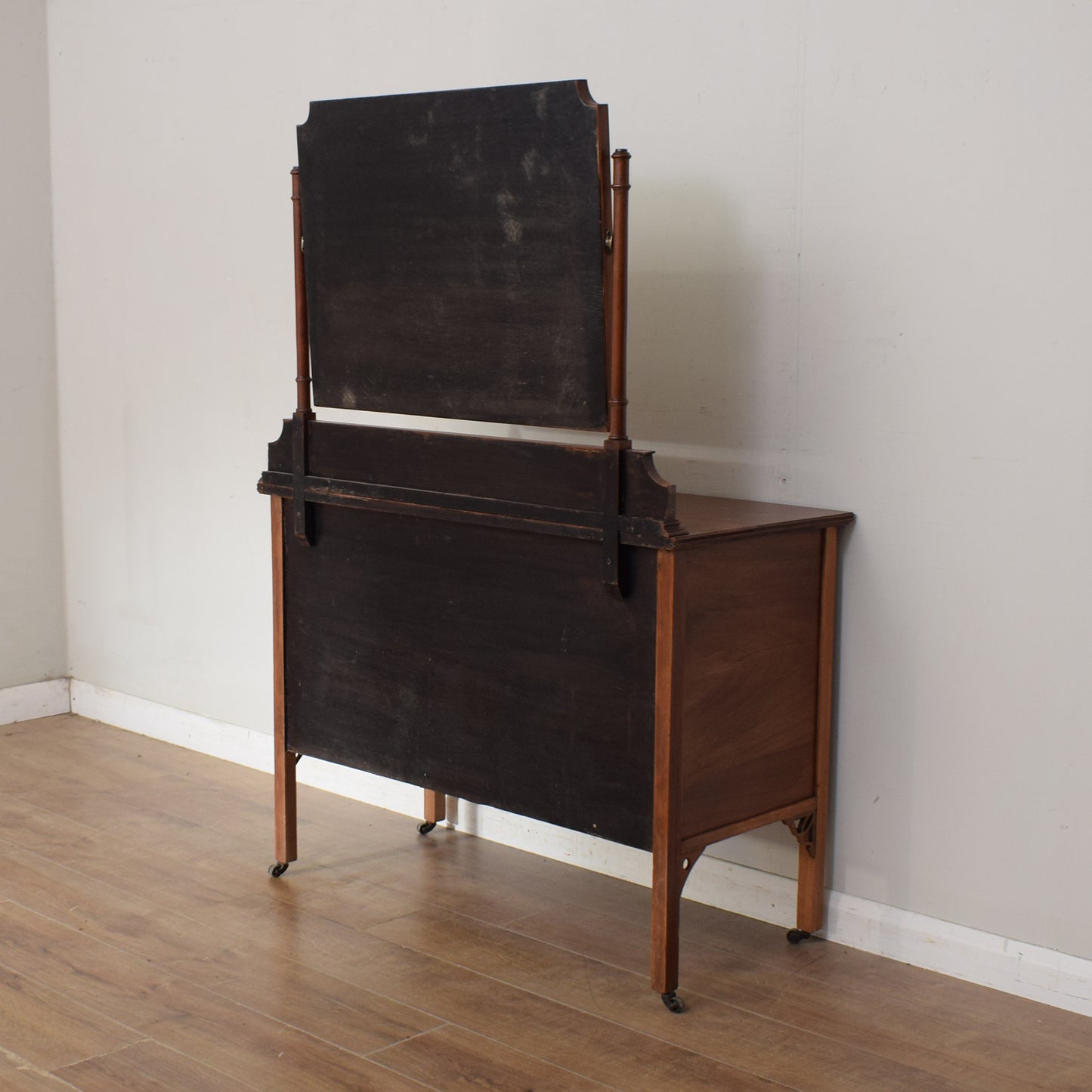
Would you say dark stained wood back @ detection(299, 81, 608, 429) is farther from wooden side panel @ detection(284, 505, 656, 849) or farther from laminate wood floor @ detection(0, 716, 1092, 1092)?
laminate wood floor @ detection(0, 716, 1092, 1092)

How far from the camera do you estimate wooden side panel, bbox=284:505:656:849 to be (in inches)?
95.6

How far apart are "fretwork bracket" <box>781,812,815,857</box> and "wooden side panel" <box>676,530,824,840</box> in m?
0.05

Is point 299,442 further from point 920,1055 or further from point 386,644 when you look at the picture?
point 920,1055

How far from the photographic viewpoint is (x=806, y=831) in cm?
271

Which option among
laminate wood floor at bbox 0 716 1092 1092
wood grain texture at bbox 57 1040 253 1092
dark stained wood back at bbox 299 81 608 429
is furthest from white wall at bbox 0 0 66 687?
wood grain texture at bbox 57 1040 253 1092

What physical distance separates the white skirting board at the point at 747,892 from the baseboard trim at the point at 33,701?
431 mm

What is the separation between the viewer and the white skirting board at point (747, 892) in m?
2.50

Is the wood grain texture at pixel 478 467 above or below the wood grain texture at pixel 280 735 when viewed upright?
above

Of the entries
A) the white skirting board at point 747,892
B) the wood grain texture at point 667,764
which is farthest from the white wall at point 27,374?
the wood grain texture at point 667,764

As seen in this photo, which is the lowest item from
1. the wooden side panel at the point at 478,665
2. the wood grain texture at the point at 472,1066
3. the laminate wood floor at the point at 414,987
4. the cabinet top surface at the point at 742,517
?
the laminate wood floor at the point at 414,987

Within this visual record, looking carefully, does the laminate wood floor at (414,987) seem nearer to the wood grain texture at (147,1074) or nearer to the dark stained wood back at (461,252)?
the wood grain texture at (147,1074)

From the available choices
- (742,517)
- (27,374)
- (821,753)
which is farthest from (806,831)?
(27,374)

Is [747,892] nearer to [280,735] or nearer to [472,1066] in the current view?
[472,1066]

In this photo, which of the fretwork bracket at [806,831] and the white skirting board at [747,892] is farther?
the fretwork bracket at [806,831]
